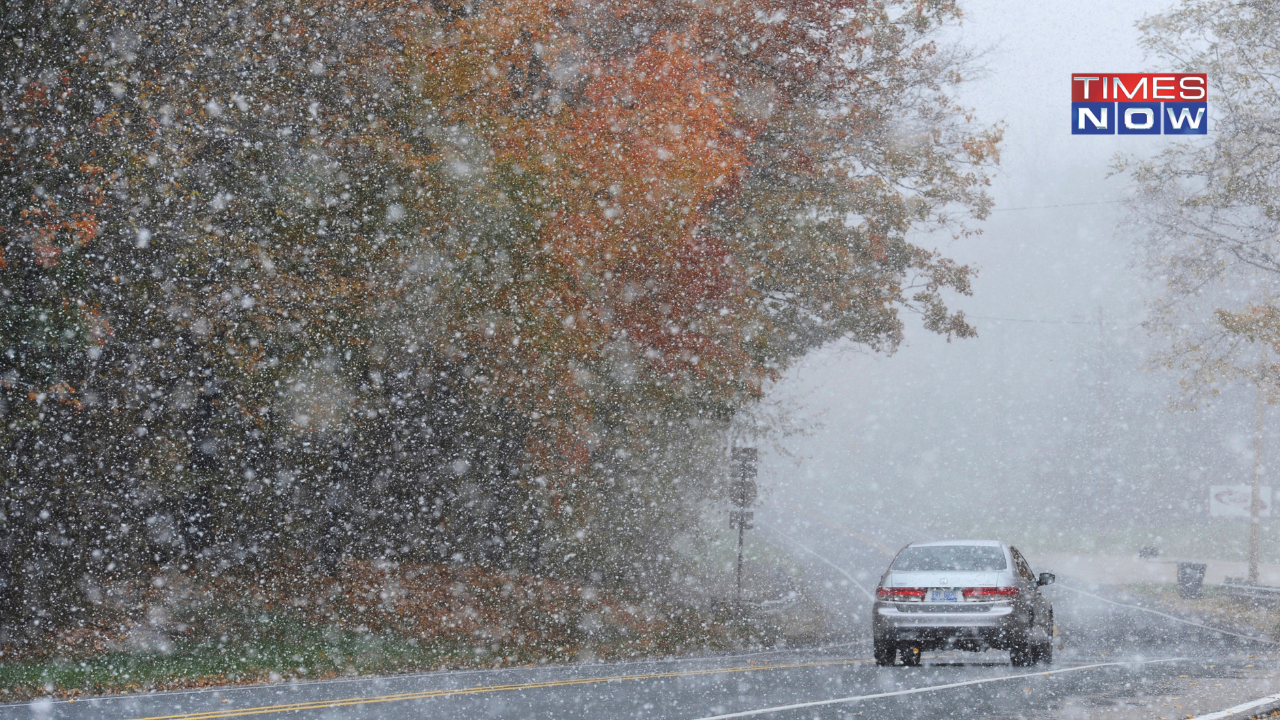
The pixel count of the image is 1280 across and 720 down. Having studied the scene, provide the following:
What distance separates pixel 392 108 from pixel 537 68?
3290mm

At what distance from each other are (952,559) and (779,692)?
3091mm

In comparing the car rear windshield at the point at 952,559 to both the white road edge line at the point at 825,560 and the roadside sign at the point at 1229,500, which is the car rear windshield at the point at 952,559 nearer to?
the white road edge line at the point at 825,560

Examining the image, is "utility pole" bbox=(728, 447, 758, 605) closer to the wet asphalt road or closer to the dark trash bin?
the wet asphalt road

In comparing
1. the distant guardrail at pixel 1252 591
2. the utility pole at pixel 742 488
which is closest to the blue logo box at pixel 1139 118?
the utility pole at pixel 742 488

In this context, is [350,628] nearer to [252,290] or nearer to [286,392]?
[286,392]

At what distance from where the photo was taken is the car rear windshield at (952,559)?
1301 cm

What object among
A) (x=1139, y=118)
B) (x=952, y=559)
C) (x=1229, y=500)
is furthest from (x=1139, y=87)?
(x=1229, y=500)

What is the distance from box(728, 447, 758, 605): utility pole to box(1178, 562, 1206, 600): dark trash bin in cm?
1285

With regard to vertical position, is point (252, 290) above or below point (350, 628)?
above

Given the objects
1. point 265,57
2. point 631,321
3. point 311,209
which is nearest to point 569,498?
point 631,321

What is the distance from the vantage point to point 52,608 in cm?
1611

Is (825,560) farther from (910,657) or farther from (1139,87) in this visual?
(910,657)

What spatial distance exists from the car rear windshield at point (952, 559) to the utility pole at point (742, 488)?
9051 mm

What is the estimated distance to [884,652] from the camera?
43.1ft
